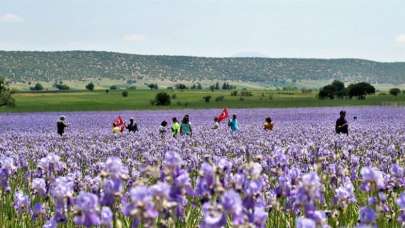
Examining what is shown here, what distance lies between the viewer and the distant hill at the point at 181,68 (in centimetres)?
14488

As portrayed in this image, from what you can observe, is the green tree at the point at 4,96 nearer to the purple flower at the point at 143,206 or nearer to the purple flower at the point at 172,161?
the purple flower at the point at 172,161

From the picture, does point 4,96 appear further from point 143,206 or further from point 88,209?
point 143,206

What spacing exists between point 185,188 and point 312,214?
598mm

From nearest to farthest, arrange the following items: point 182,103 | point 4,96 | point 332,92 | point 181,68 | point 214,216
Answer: point 214,216
point 4,96
point 182,103
point 332,92
point 181,68

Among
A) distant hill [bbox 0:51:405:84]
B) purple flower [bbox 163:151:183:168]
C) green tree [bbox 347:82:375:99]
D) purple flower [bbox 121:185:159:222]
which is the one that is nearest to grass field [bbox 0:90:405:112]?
green tree [bbox 347:82:375:99]

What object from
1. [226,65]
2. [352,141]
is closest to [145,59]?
[226,65]

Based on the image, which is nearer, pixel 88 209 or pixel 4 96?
pixel 88 209

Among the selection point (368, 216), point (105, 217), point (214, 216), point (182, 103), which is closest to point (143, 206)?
point (214, 216)

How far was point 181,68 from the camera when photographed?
16775 cm

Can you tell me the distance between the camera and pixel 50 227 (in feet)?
12.1

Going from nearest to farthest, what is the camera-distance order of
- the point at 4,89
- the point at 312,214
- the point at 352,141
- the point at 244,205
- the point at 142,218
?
1. the point at 142,218
2. the point at 312,214
3. the point at 244,205
4. the point at 352,141
5. the point at 4,89

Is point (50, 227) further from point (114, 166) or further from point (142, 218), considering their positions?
point (142, 218)

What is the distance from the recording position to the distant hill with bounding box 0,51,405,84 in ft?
475

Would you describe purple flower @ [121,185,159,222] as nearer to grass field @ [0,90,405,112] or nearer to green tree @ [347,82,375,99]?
grass field @ [0,90,405,112]
